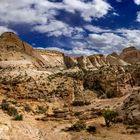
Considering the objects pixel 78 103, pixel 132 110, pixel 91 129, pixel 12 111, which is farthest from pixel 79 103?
pixel 91 129

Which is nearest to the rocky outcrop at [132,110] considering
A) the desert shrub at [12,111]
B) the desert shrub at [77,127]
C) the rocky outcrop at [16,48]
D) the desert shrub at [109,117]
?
the desert shrub at [109,117]

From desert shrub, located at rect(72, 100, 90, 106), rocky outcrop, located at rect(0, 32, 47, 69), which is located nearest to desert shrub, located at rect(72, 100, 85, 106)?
desert shrub, located at rect(72, 100, 90, 106)

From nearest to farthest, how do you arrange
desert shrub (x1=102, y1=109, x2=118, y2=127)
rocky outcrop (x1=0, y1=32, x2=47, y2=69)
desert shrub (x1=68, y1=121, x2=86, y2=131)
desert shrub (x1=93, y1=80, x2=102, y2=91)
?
1. desert shrub (x1=68, y1=121, x2=86, y2=131)
2. desert shrub (x1=102, y1=109, x2=118, y2=127)
3. desert shrub (x1=93, y1=80, x2=102, y2=91)
4. rocky outcrop (x1=0, y1=32, x2=47, y2=69)

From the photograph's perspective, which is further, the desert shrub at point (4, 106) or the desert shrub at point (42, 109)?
the desert shrub at point (42, 109)

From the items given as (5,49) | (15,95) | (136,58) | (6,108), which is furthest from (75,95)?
(136,58)

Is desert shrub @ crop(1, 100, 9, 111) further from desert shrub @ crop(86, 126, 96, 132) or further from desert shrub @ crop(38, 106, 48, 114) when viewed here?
desert shrub @ crop(86, 126, 96, 132)

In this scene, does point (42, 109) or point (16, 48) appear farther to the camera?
point (16, 48)

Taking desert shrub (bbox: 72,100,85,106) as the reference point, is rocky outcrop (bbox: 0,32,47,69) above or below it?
above

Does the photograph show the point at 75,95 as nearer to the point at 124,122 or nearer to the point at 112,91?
the point at 112,91

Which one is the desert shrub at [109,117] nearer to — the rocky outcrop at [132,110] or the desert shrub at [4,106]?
the rocky outcrop at [132,110]

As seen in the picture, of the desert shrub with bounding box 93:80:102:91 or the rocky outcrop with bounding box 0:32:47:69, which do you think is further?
the rocky outcrop with bounding box 0:32:47:69

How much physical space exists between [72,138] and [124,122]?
21.6 ft

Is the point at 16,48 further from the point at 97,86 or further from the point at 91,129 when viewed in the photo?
the point at 91,129

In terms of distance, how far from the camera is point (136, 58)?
109938 mm
